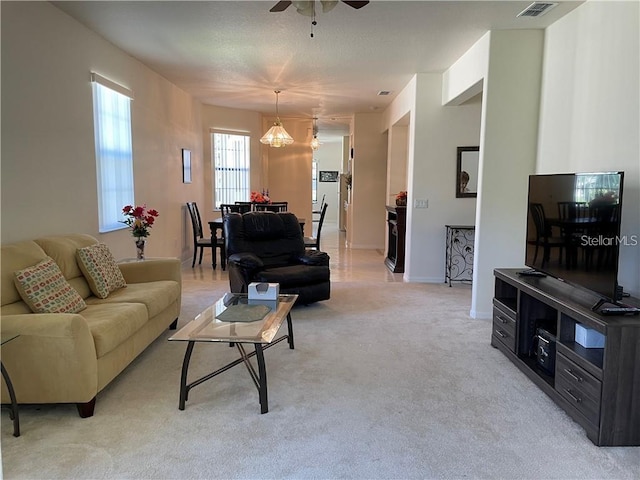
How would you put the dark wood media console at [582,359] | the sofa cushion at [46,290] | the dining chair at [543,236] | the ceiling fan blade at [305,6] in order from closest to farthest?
the dark wood media console at [582,359]
the ceiling fan blade at [305,6]
the sofa cushion at [46,290]
the dining chair at [543,236]


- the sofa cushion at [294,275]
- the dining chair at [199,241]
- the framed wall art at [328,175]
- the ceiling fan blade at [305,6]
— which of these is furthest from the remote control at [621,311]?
the framed wall art at [328,175]

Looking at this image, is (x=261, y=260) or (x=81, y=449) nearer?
(x=81, y=449)

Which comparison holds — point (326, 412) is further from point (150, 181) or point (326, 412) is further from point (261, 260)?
Result: point (150, 181)

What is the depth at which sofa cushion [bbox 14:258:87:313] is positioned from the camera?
267 centimetres

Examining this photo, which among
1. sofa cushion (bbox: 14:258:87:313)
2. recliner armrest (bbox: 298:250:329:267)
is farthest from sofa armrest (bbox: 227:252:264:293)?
sofa cushion (bbox: 14:258:87:313)

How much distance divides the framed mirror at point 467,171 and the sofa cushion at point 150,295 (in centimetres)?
382

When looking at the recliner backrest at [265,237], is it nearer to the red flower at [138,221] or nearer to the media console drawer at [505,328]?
the red flower at [138,221]

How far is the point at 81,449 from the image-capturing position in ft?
7.06

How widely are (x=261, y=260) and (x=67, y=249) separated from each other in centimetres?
187

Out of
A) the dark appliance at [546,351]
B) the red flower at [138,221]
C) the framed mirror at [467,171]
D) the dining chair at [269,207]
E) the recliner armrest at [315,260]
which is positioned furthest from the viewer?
the dining chair at [269,207]

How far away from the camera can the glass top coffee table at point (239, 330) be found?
2484mm

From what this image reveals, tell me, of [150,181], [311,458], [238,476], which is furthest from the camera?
[150,181]

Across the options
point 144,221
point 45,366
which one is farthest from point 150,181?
point 45,366

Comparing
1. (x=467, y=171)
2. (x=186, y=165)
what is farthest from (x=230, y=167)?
(x=467, y=171)
